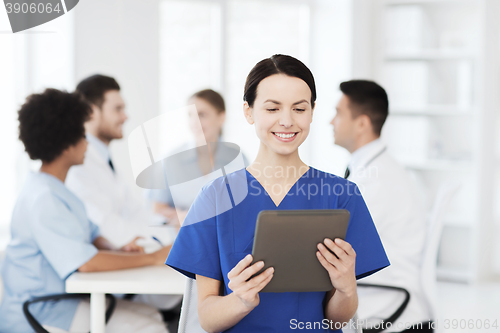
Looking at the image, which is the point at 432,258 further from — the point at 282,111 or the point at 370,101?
the point at 282,111

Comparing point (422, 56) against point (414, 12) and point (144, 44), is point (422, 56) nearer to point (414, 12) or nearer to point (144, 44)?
point (414, 12)

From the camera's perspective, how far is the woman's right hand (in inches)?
38.6

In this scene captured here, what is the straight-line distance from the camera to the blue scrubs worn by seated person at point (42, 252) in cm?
167

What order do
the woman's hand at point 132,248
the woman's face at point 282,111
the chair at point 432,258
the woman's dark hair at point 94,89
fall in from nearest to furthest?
the woman's face at point 282,111 < the chair at point 432,258 < the woman's hand at point 132,248 < the woman's dark hair at point 94,89

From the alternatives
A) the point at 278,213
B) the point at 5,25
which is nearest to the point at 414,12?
the point at 5,25

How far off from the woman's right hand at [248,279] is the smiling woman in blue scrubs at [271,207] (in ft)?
0.32

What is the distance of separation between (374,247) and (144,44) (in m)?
2.68

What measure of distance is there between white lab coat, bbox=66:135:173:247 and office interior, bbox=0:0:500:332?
0.98m

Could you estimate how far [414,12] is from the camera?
4.09m

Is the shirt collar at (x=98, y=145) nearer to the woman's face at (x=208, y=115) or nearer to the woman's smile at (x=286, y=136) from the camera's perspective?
the woman's face at (x=208, y=115)

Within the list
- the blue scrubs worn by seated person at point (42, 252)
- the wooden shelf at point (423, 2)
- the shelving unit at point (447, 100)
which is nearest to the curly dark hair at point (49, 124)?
the blue scrubs worn by seated person at point (42, 252)

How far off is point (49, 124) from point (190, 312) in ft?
3.24

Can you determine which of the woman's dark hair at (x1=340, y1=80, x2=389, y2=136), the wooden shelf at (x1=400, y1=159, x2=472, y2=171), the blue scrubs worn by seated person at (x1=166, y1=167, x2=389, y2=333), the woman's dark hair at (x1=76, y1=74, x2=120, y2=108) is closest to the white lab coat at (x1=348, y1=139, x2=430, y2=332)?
the woman's dark hair at (x1=340, y1=80, x2=389, y2=136)

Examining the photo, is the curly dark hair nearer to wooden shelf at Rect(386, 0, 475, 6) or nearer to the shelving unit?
the shelving unit
